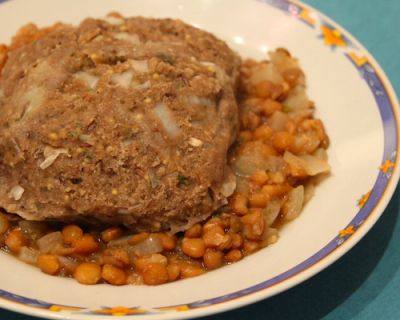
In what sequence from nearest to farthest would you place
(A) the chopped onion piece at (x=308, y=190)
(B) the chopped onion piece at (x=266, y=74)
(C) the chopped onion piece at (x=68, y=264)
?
(C) the chopped onion piece at (x=68, y=264)
(A) the chopped onion piece at (x=308, y=190)
(B) the chopped onion piece at (x=266, y=74)

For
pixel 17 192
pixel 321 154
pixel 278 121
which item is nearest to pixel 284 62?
pixel 278 121

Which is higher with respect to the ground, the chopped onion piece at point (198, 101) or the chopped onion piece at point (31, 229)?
the chopped onion piece at point (198, 101)

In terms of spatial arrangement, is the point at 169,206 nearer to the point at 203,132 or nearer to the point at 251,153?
the point at 203,132

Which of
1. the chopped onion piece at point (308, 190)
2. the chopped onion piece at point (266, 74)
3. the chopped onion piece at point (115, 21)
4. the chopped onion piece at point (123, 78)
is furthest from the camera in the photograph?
the chopped onion piece at point (266, 74)

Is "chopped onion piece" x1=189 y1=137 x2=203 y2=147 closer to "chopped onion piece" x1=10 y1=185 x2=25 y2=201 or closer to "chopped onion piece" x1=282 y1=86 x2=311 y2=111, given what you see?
"chopped onion piece" x1=10 y1=185 x2=25 y2=201

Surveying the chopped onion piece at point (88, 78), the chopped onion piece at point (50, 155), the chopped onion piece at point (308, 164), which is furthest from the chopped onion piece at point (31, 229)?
the chopped onion piece at point (308, 164)

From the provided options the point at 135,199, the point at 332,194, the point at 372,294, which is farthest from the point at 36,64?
the point at 372,294

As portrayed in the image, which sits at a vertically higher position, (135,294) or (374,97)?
(374,97)

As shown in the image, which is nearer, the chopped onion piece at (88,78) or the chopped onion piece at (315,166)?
the chopped onion piece at (88,78)

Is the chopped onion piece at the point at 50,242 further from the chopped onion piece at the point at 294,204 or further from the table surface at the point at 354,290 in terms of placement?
the chopped onion piece at the point at 294,204
